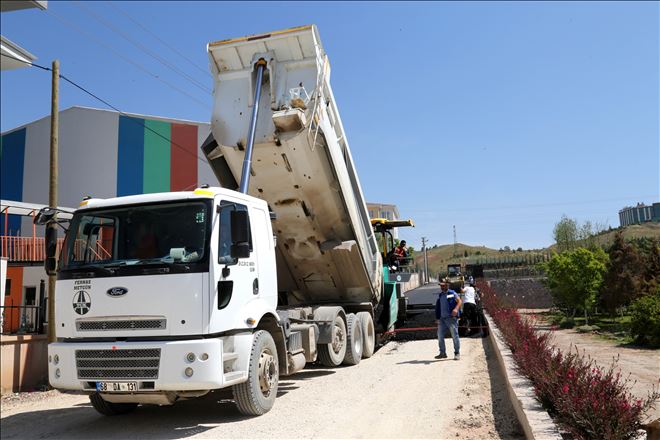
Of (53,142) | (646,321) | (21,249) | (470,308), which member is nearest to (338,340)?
(470,308)

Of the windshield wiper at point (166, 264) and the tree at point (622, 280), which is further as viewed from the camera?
the tree at point (622, 280)

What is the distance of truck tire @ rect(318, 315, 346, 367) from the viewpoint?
30.2ft

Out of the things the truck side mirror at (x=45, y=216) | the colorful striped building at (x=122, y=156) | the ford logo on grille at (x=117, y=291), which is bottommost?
the ford logo on grille at (x=117, y=291)

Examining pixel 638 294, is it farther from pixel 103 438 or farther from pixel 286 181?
pixel 103 438

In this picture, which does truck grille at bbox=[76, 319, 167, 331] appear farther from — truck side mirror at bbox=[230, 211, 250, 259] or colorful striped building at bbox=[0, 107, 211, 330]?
colorful striped building at bbox=[0, 107, 211, 330]

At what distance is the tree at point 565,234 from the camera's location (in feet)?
144

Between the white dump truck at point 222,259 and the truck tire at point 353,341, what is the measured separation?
441mm

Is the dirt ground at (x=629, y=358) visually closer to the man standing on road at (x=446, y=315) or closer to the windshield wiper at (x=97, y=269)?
the man standing on road at (x=446, y=315)

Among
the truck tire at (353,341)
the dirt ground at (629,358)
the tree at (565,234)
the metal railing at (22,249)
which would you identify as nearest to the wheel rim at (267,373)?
the truck tire at (353,341)

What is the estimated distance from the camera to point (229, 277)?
587 centimetres

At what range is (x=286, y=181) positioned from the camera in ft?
29.2

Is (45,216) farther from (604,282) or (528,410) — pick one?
(604,282)

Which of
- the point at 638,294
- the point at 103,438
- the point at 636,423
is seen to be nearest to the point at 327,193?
the point at 103,438

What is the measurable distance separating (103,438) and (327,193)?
508cm
